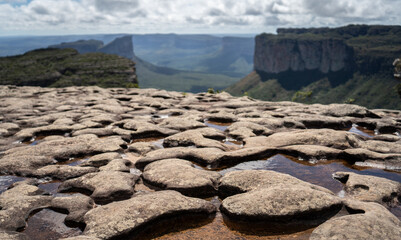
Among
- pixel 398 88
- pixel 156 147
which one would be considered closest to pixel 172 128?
pixel 156 147

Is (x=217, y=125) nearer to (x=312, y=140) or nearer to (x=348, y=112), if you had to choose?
(x=312, y=140)

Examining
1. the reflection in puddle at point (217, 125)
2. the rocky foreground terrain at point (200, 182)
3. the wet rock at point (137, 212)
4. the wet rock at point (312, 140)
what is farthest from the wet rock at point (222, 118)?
the wet rock at point (137, 212)

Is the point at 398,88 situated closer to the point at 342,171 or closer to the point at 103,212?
the point at 342,171

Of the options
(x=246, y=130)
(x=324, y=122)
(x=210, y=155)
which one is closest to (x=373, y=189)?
(x=210, y=155)

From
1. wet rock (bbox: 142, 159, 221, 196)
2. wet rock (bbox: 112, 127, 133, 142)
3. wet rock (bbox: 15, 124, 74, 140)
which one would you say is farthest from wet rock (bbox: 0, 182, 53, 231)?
wet rock (bbox: 15, 124, 74, 140)

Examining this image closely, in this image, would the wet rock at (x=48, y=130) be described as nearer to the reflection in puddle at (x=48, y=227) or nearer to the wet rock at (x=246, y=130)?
the wet rock at (x=246, y=130)
